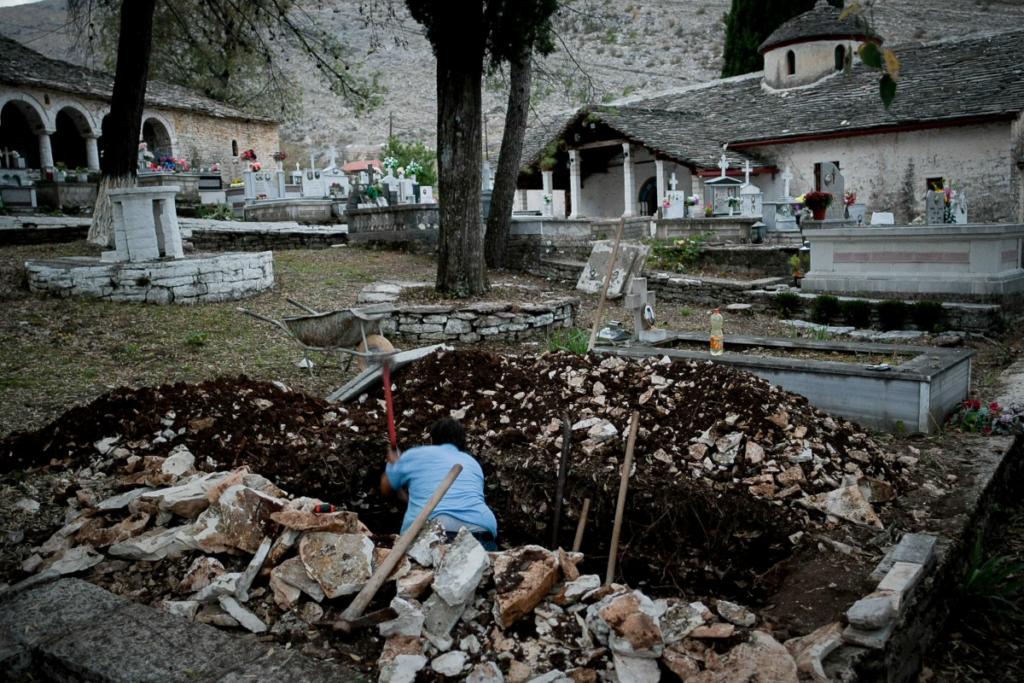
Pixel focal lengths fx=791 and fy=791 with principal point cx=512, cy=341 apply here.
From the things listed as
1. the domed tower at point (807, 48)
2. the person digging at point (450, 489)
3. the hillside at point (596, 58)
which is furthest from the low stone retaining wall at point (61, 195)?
the hillside at point (596, 58)

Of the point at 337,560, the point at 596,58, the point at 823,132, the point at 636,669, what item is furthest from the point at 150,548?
the point at 596,58

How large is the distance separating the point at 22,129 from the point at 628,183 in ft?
69.8

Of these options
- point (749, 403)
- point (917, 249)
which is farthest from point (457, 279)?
point (917, 249)

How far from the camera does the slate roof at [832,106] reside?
20.0m

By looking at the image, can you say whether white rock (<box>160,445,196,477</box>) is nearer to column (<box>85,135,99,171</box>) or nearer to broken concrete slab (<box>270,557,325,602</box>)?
broken concrete slab (<box>270,557,325,602</box>)

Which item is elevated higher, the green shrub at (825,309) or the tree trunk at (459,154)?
the tree trunk at (459,154)

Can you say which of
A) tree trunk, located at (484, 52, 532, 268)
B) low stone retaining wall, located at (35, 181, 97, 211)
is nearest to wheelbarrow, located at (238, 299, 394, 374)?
tree trunk, located at (484, 52, 532, 268)

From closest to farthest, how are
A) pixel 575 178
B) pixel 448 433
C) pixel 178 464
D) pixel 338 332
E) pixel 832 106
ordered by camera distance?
pixel 448 433
pixel 178 464
pixel 338 332
pixel 832 106
pixel 575 178

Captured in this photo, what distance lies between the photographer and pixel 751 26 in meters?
32.8

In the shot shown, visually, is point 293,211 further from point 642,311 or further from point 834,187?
point 642,311

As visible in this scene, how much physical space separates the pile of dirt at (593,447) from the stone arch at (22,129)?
25.5 metres

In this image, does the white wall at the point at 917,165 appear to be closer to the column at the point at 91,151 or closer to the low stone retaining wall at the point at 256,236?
the low stone retaining wall at the point at 256,236

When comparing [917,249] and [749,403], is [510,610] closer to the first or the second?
[749,403]

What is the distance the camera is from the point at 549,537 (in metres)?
4.67
